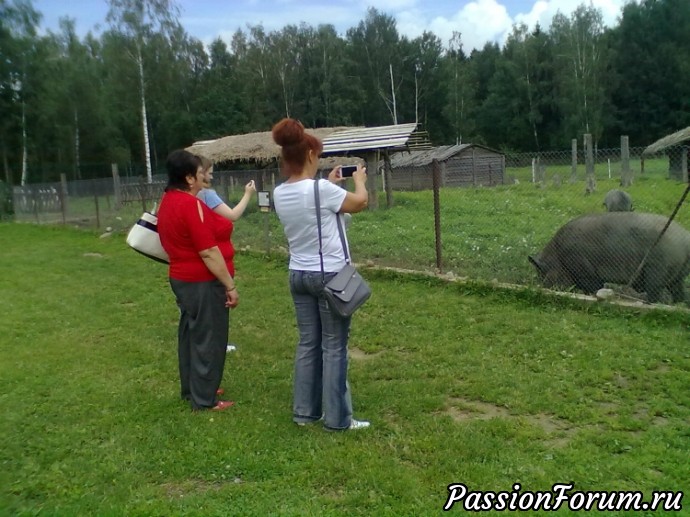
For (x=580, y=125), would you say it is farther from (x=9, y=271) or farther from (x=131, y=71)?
(x=9, y=271)

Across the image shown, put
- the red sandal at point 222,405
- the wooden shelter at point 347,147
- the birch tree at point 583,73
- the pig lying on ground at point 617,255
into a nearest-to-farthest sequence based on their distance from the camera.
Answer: the red sandal at point 222,405, the pig lying on ground at point 617,255, the wooden shelter at point 347,147, the birch tree at point 583,73

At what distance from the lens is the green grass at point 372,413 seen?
337 centimetres

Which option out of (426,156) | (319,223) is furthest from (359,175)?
(426,156)

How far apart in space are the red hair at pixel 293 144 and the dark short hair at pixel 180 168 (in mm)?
717

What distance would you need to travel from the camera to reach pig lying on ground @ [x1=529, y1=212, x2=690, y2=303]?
21.7ft

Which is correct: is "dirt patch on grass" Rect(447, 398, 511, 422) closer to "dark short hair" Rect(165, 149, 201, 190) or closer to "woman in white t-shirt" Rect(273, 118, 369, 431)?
"woman in white t-shirt" Rect(273, 118, 369, 431)

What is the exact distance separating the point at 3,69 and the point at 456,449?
98.2ft

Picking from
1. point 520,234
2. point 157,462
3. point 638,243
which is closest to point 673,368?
point 638,243

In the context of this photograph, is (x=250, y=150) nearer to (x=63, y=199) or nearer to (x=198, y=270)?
(x=63, y=199)

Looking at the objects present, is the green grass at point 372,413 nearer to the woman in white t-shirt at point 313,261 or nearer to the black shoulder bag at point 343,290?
the woman in white t-shirt at point 313,261

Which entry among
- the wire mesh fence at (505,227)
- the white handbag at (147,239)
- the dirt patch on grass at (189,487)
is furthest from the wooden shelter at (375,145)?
the dirt patch on grass at (189,487)

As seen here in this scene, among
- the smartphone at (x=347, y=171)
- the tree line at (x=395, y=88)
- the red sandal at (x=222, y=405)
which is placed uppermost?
the tree line at (x=395, y=88)

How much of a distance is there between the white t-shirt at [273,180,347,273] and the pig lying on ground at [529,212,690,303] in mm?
4057

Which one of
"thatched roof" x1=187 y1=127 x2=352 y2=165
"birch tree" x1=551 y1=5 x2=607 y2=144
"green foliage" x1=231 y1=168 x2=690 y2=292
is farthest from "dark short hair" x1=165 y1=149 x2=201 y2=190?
"birch tree" x1=551 y1=5 x2=607 y2=144
